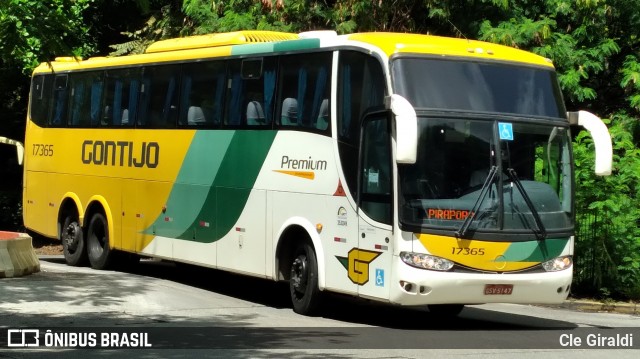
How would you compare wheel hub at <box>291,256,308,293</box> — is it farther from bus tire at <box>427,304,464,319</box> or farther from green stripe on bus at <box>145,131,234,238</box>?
green stripe on bus at <box>145,131,234,238</box>

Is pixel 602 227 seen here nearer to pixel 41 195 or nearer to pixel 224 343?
pixel 224 343

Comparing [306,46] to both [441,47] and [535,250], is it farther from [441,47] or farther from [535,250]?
[535,250]

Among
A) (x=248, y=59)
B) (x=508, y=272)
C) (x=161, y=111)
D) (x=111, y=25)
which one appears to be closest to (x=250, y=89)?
(x=248, y=59)

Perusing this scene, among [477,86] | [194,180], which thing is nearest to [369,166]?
[477,86]

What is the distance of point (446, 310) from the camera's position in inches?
618

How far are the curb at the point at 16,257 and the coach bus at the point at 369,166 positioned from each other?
6.72ft

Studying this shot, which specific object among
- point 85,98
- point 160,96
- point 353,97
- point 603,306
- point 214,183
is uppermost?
point 85,98

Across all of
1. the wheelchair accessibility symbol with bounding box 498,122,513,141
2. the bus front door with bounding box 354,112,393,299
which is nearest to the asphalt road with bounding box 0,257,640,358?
the bus front door with bounding box 354,112,393,299

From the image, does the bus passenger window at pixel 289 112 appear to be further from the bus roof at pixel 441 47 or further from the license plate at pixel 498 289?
the license plate at pixel 498 289

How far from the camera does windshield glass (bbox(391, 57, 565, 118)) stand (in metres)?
13.3

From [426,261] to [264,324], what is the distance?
2.16 m

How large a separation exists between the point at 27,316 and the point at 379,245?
4.30 m

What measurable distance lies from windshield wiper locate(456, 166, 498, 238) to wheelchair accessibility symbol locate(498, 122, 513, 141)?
425mm

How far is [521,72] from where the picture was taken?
552 inches
